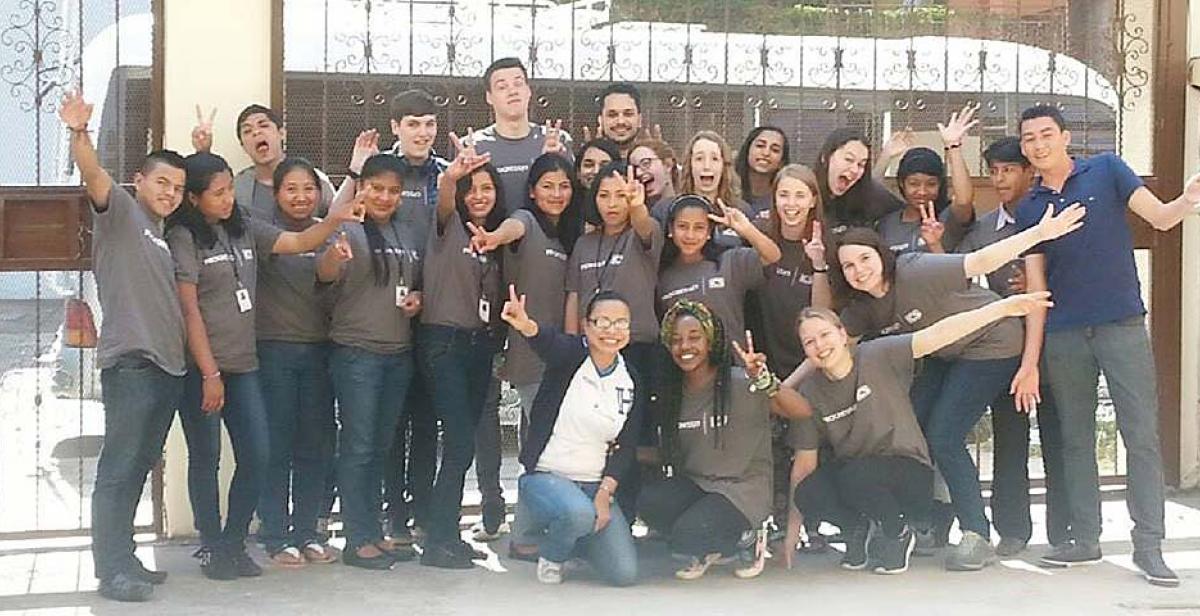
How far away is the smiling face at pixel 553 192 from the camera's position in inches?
240

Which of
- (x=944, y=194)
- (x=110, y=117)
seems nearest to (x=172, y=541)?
(x=110, y=117)

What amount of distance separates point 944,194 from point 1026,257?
465 millimetres

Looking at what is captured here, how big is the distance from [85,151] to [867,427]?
10.0ft

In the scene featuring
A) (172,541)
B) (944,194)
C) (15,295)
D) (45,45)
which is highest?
(45,45)

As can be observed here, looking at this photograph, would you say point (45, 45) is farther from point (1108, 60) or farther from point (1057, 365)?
point (1108, 60)

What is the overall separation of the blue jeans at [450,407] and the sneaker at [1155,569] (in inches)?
104

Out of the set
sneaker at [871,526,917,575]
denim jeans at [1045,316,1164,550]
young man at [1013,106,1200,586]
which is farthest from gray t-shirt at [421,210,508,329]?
denim jeans at [1045,316,1164,550]

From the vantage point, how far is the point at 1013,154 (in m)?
6.41

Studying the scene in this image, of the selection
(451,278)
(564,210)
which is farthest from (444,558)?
(564,210)

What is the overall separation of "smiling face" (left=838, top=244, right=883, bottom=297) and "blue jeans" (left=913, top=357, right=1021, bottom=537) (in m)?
0.57

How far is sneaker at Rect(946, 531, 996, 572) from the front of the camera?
6.11 metres

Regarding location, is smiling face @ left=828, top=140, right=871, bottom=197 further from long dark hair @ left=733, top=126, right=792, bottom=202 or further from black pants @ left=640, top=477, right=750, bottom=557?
black pants @ left=640, top=477, right=750, bottom=557

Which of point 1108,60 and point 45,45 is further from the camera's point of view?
point 1108,60

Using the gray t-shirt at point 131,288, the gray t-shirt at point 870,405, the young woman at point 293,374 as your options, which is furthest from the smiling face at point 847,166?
the gray t-shirt at point 131,288
